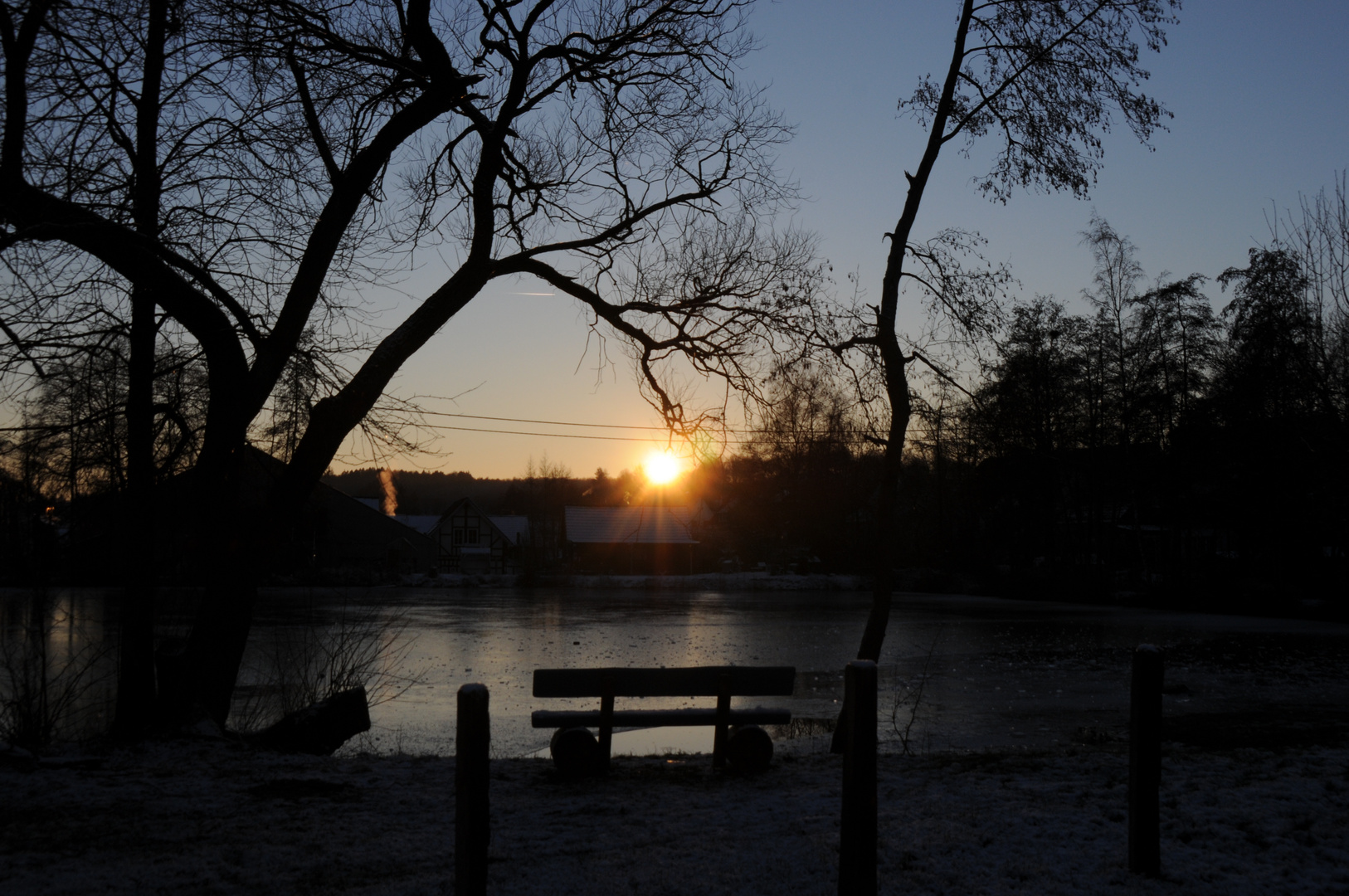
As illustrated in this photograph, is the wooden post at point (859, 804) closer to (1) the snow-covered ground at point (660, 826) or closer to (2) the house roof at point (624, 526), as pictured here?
(1) the snow-covered ground at point (660, 826)

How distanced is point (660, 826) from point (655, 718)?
6.22 feet

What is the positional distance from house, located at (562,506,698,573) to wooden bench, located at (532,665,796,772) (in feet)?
184

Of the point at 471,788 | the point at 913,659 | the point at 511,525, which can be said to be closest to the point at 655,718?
the point at 471,788

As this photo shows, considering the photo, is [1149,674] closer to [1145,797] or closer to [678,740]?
[1145,797]

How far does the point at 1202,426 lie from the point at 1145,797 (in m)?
40.0

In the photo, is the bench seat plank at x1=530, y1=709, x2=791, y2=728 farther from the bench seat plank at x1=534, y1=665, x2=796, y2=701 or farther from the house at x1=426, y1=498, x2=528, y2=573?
the house at x1=426, y1=498, x2=528, y2=573

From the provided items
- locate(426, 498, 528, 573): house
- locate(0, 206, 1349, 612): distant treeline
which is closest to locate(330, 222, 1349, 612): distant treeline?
locate(0, 206, 1349, 612): distant treeline

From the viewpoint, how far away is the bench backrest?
715 cm

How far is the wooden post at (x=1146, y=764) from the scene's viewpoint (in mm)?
4262

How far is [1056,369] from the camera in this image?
43.9 meters

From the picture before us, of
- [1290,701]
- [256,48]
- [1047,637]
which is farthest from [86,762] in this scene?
[1047,637]

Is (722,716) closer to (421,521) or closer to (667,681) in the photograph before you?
(667,681)

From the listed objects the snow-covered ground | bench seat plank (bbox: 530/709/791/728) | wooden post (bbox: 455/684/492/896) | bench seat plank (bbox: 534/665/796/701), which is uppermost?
wooden post (bbox: 455/684/492/896)

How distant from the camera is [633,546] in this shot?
2608 inches
